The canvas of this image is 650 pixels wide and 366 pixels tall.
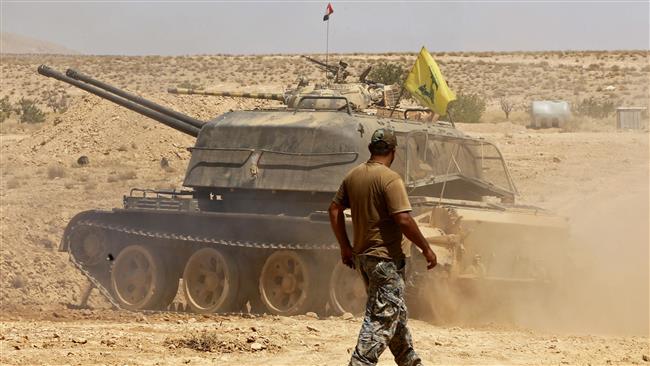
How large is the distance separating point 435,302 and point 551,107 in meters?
26.4

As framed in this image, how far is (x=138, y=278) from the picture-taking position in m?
16.6

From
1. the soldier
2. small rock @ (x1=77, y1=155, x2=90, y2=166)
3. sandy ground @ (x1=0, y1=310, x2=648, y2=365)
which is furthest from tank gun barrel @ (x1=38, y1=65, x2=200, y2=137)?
small rock @ (x1=77, y1=155, x2=90, y2=166)

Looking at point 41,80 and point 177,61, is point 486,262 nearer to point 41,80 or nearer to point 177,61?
point 41,80

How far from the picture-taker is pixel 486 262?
13.9m

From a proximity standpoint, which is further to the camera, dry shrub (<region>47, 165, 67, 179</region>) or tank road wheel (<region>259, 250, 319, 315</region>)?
dry shrub (<region>47, 165, 67, 179</region>)

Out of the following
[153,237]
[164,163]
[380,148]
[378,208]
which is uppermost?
[380,148]

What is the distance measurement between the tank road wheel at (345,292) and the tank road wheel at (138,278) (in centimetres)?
280

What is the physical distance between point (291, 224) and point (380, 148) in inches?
268

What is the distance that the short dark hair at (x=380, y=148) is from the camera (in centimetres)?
806

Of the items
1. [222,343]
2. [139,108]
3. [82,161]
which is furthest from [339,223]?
[82,161]

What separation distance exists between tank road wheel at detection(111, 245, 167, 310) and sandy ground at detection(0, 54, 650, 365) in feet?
1.55

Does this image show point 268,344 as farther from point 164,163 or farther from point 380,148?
point 164,163

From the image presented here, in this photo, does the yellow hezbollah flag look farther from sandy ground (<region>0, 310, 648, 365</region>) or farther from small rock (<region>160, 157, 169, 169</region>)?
small rock (<region>160, 157, 169, 169</region>)

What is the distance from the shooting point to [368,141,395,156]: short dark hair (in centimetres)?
806
